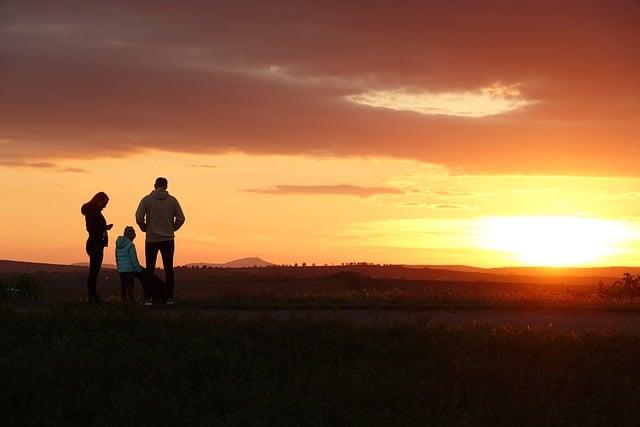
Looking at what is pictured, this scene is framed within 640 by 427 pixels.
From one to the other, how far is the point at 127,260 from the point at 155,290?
1314mm

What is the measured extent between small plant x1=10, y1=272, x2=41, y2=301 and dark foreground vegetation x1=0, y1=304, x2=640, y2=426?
7.64m

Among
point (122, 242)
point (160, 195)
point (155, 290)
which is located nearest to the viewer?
point (155, 290)

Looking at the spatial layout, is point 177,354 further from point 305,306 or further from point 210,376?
point 305,306

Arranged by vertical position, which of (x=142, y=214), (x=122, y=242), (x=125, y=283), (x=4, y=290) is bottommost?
(x=4, y=290)

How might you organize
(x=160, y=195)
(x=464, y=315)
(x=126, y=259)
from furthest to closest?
(x=126, y=259), (x=160, y=195), (x=464, y=315)

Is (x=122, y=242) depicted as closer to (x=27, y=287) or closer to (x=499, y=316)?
(x=27, y=287)

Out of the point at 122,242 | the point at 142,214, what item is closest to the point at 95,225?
the point at 122,242

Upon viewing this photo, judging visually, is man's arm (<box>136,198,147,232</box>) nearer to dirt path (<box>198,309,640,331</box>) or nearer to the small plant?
dirt path (<box>198,309,640,331</box>)

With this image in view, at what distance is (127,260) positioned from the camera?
1919 cm

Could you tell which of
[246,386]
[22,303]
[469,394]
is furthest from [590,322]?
[22,303]

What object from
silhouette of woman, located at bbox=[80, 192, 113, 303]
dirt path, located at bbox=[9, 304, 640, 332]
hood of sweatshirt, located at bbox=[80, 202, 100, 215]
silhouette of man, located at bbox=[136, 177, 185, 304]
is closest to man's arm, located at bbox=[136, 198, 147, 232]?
silhouette of man, located at bbox=[136, 177, 185, 304]

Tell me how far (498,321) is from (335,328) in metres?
4.08

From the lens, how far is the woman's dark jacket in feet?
62.1

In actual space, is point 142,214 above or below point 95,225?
above
